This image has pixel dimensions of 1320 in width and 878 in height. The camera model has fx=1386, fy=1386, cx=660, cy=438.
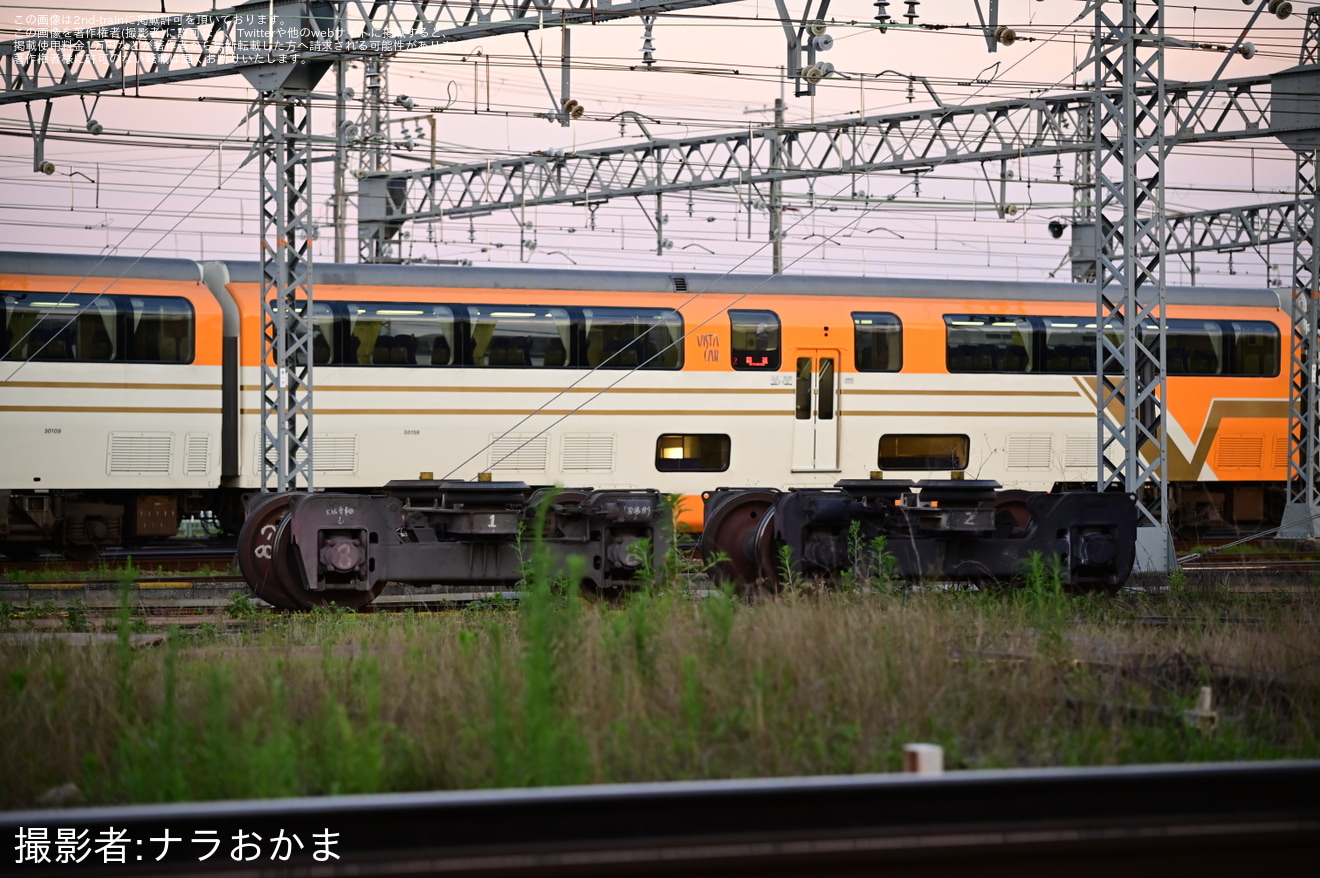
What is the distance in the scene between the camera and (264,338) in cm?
1714

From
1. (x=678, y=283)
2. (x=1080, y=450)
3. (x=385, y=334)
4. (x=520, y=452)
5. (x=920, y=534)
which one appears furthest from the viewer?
(x=1080, y=450)

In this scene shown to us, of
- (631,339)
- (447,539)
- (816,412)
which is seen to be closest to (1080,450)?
(816,412)

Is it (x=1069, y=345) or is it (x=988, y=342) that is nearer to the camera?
(x=988, y=342)

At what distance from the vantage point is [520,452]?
2027 cm

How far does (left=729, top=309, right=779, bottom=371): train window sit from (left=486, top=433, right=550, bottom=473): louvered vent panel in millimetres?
3205

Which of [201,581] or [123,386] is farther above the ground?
[123,386]

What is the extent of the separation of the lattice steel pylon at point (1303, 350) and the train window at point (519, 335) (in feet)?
37.8

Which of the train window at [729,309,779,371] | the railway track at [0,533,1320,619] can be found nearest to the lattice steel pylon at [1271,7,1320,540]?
the railway track at [0,533,1320,619]

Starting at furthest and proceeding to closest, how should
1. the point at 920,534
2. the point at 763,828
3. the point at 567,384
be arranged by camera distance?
the point at 567,384 < the point at 920,534 < the point at 763,828

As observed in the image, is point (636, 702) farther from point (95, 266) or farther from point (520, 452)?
point (95, 266)

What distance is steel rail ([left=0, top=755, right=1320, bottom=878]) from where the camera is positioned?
4254 millimetres

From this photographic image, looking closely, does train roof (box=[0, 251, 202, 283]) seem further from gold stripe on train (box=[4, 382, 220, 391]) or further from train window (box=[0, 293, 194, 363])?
gold stripe on train (box=[4, 382, 220, 391])

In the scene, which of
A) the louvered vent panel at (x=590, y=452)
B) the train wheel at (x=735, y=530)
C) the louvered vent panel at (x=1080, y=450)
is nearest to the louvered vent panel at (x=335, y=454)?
the louvered vent panel at (x=590, y=452)

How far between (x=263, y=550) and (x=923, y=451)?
11447mm
